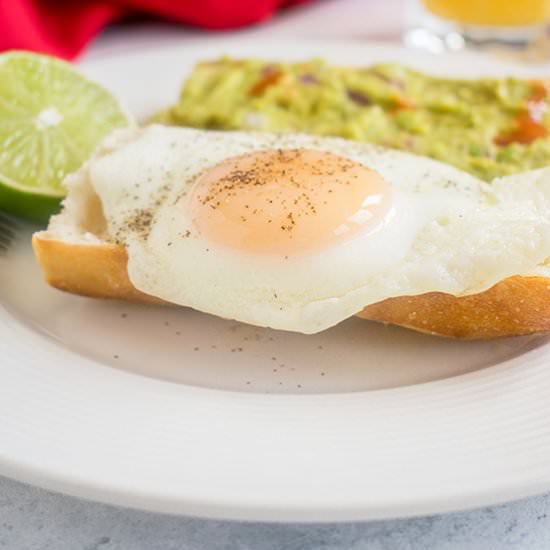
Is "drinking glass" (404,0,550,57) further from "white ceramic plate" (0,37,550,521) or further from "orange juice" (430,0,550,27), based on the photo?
"white ceramic plate" (0,37,550,521)

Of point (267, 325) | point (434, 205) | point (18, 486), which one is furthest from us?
point (434, 205)

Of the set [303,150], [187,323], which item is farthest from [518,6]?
[187,323]

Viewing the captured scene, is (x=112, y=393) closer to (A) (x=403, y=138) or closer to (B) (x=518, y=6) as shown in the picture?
(A) (x=403, y=138)

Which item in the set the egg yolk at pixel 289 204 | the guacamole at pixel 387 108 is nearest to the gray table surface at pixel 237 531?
the egg yolk at pixel 289 204

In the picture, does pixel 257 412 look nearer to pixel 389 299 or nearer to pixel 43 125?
pixel 389 299

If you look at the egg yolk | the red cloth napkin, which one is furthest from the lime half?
the red cloth napkin

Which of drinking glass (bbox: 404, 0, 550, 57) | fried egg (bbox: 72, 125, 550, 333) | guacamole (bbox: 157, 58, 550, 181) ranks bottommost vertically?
drinking glass (bbox: 404, 0, 550, 57)

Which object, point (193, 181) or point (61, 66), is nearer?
point (193, 181)

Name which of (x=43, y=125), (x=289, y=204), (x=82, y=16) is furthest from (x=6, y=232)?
(x=82, y=16)
